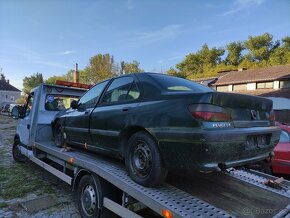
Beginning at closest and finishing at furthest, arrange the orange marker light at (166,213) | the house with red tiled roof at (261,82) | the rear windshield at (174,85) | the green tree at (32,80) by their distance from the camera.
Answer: the orange marker light at (166,213) → the rear windshield at (174,85) → the house with red tiled roof at (261,82) → the green tree at (32,80)

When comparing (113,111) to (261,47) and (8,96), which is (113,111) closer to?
(261,47)

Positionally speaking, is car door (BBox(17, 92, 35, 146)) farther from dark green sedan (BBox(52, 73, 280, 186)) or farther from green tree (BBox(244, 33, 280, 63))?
green tree (BBox(244, 33, 280, 63))

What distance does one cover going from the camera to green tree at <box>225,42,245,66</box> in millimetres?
48938

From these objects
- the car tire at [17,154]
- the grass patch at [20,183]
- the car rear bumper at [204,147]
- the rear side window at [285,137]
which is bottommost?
the grass patch at [20,183]

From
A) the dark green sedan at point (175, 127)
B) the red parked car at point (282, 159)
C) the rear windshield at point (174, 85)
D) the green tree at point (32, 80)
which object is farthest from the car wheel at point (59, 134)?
the green tree at point (32, 80)

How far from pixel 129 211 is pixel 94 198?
0.84 meters

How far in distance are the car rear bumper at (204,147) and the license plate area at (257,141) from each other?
0.02 meters

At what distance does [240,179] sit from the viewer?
3.81 m

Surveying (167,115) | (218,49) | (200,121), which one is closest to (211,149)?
(200,121)

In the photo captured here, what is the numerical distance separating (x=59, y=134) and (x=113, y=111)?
2.40m

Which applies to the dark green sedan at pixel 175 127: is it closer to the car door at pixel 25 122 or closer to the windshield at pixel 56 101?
the windshield at pixel 56 101

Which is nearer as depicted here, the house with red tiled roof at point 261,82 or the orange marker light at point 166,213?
the orange marker light at point 166,213

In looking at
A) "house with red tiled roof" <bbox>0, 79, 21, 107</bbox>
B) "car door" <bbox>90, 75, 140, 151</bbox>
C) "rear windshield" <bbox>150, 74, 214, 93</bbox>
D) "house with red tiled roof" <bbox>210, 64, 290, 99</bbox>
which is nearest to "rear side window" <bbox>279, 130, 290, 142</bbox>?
"rear windshield" <bbox>150, 74, 214, 93</bbox>

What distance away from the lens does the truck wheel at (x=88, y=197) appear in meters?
3.70
